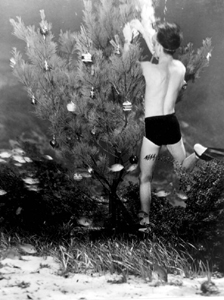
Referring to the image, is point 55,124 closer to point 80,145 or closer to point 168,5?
point 80,145

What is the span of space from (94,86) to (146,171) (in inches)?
38.9

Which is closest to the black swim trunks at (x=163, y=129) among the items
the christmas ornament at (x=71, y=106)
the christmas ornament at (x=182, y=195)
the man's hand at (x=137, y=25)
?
the christmas ornament at (x=182, y=195)

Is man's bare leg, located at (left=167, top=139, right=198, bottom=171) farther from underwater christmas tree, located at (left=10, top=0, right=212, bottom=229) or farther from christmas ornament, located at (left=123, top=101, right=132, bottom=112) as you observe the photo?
christmas ornament, located at (left=123, top=101, right=132, bottom=112)

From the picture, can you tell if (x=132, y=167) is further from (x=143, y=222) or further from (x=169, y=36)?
(x=169, y=36)

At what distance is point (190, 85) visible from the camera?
342 cm

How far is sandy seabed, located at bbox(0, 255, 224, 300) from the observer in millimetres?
2795

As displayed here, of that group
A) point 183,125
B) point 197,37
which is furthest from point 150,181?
point 197,37

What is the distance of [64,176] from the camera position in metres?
3.58

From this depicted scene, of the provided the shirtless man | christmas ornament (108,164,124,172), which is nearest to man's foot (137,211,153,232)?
the shirtless man

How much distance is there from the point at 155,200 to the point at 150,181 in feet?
0.64

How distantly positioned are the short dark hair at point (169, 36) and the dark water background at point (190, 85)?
0.08 m

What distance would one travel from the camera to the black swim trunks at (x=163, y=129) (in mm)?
3328

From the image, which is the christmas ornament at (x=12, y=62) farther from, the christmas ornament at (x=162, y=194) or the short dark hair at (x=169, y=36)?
the christmas ornament at (x=162, y=194)

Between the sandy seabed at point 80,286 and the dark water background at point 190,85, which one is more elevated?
the dark water background at point 190,85
